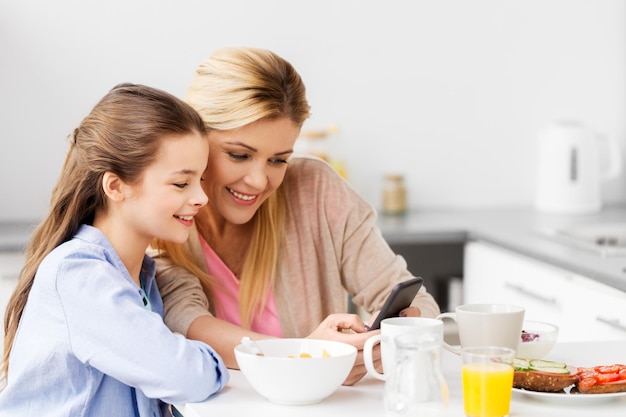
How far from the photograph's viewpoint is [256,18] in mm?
3326

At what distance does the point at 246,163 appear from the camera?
74.4 inches

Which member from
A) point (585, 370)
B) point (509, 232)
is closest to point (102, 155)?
point (585, 370)

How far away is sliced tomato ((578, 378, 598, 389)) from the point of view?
1351 millimetres

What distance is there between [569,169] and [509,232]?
0.53 m

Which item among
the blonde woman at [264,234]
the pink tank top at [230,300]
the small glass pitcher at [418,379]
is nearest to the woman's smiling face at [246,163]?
the blonde woman at [264,234]

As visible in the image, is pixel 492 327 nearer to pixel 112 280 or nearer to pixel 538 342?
pixel 538 342

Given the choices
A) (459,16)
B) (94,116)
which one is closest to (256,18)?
(459,16)

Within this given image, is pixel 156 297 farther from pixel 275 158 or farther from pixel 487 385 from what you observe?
pixel 487 385

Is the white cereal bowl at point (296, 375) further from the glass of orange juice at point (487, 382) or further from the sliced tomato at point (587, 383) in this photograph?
the sliced tomato at point (587, 383)

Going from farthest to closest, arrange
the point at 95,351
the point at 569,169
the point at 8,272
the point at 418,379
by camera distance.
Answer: the point at 569,169 < the point at 8,272 < the point at 95,351 < the point at 418,379

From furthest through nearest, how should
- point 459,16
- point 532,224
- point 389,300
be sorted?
point 459,16 < point 532,224 < point 389,300

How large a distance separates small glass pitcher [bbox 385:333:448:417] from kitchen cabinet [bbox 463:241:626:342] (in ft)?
4.00

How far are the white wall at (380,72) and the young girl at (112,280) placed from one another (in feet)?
5.13

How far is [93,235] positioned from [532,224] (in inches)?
73.3
